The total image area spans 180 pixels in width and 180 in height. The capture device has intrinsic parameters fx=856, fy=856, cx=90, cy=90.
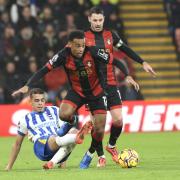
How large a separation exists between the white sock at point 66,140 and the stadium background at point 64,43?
570 cm

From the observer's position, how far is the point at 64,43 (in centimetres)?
2109

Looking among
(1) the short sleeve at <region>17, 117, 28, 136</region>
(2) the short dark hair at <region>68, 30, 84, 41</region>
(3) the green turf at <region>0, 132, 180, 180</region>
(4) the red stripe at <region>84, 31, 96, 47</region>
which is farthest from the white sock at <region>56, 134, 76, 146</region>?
(4) the red stripe at <region>84, 31, 96, 47</region>

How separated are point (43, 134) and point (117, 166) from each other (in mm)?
1096

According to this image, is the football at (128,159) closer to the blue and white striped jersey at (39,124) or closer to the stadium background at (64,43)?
the blue and white striped jersey at (39,124)

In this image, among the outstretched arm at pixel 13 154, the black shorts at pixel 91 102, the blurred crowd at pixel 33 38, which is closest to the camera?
the outstretched arm at pixel 13 154

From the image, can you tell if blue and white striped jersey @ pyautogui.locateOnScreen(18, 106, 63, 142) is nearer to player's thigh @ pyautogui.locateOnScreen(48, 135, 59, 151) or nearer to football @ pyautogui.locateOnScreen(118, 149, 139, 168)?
player's thigh @ pyautogui.locateOnScreen(48, 135, 59, 151)

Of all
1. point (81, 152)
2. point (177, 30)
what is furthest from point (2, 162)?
point (177, 30)

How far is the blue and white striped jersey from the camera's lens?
1148cm

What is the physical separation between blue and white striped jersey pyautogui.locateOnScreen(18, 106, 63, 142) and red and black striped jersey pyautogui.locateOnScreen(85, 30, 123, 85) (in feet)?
3.78

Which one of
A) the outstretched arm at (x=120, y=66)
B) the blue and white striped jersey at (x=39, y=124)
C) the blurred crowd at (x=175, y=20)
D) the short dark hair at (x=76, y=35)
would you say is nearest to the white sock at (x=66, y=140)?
the blue and white striped jersey at (x=39, y=124)

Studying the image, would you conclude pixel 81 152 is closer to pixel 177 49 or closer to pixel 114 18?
pixel 114 18

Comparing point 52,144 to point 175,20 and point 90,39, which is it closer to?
point 90,39

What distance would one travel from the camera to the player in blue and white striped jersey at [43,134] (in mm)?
10984

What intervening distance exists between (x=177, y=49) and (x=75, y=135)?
44.3ft
